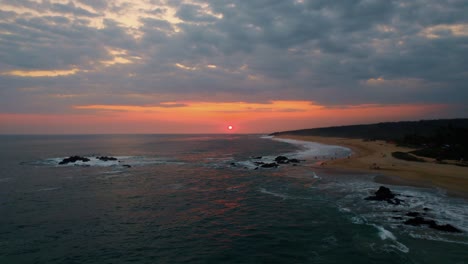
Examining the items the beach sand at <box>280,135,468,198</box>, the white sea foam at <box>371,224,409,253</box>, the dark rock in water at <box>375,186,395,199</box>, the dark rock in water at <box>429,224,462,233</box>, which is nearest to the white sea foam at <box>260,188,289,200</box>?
the dark rock in water at <box>375,186,395,199</box>

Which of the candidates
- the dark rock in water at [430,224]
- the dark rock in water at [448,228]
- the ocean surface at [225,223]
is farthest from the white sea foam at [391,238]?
the dark rock in water at [448,228]

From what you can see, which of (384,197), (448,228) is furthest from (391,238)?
(384,197)

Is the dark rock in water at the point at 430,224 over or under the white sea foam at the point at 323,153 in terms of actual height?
under

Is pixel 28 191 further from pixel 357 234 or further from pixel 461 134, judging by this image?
pixel 461 134

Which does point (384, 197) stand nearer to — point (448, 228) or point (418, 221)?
point (418, 221)

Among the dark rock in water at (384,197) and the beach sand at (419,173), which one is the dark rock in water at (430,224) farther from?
the beach sand at (419,173)

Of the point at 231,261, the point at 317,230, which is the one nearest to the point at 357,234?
the point at 317,230

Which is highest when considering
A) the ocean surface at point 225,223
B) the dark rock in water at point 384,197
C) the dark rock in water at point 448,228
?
the dark rock in water at point 384,197

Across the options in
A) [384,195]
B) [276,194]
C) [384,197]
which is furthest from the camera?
[276,194]
